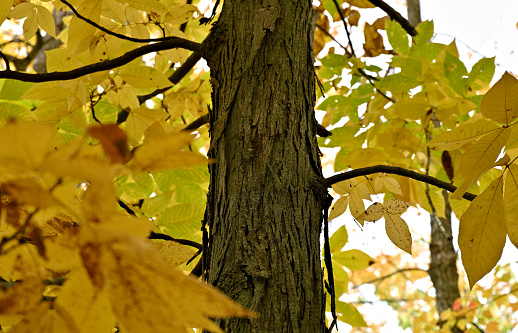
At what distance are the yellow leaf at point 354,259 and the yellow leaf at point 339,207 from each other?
1.25 feet

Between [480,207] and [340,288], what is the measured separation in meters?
0.78

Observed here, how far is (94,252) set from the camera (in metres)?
0.36

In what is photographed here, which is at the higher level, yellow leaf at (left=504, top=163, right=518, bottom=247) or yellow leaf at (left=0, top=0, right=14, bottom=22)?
yellow leaf at (left=0, top=0, right=14, bottom=22)

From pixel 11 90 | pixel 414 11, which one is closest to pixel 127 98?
pixel 11 90

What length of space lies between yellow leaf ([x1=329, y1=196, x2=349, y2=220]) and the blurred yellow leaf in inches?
17.2

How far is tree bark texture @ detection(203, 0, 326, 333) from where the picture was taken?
80cm

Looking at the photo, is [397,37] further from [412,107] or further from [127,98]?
[127,98]

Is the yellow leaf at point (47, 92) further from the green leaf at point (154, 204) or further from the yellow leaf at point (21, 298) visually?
the yellow leaf at point (21, 298)

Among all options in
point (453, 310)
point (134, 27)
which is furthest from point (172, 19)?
point (453, 310)

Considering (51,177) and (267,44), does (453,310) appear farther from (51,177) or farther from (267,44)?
(51,177)

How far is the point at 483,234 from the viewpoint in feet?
2.39

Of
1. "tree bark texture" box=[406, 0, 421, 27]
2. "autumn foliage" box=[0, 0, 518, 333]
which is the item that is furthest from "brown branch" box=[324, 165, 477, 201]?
"tree bark texture" box=[406, 0, 421, 27]

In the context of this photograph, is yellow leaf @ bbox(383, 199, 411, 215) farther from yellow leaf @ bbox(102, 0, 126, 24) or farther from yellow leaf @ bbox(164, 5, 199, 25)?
yellow leaf @ bbox(102, 0, 126, 24)

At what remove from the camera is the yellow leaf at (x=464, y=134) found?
30.7 inches
